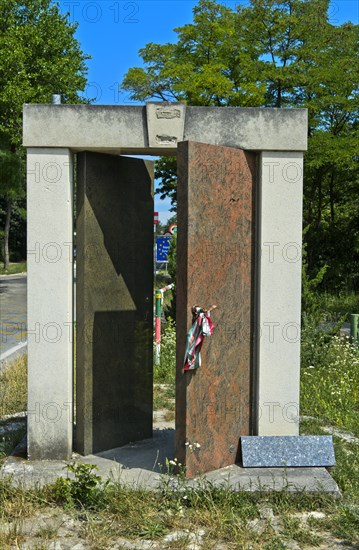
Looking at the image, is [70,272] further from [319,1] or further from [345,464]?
[319,1]

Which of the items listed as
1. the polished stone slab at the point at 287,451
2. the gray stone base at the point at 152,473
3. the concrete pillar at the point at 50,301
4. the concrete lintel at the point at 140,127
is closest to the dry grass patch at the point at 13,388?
the concrete pillar at the point at 50,301

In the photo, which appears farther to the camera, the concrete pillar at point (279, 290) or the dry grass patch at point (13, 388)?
the dry grass patch at point (13, 388)

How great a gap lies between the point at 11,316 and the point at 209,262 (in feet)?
48.4

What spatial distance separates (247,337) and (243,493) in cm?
142

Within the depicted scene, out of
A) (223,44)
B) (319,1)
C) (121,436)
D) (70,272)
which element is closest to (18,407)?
(121,436)

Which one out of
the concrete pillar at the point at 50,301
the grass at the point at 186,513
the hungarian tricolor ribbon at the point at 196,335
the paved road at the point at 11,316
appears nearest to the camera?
the grass at the point at 186,513

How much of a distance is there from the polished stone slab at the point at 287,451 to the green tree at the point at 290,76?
1634 cm

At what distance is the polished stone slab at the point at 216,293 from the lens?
198 inches

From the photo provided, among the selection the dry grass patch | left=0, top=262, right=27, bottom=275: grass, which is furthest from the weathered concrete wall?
left=0, top=262, right=27, bottom=275: grass

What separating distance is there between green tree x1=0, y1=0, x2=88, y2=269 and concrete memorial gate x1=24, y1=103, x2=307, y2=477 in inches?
602

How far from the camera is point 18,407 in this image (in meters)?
7.91

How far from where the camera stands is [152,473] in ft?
17.2

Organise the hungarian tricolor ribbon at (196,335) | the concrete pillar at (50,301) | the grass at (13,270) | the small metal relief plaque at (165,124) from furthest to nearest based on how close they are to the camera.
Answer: the grass at (13,270) → the concrete pillar at (50,301) → the small metal relief plaque at (165,124) → the hungarian tricolor ribbon at (196,335)

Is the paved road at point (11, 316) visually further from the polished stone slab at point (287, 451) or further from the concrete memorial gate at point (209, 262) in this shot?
the polished stone slab at point (287, 451)
